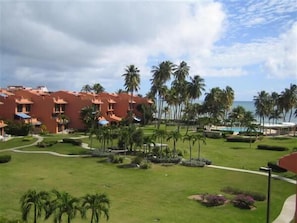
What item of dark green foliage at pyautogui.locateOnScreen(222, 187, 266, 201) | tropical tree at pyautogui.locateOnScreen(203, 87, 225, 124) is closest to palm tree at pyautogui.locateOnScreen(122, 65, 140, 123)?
tropical tree at pyautogui.locateOnScreen(203, 87, 225, 124)

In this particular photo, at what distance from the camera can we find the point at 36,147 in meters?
58.9

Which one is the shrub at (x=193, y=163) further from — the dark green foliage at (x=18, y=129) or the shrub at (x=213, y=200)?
the dark green foliage at (x=18, y=129)

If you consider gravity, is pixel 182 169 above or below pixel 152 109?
below

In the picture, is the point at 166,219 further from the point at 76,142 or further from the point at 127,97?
the point at 127,97

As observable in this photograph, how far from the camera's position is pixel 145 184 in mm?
36125

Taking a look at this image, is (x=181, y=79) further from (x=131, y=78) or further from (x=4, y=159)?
(x=4, y=159)

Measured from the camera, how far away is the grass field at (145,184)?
27.0 m

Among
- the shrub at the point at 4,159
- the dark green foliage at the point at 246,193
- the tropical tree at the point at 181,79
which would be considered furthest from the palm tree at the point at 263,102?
the shrub at the point at 4,159

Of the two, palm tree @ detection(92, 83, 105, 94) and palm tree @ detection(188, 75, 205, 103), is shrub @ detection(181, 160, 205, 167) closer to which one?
palm tree @ detection(188, 75, 205, 103)

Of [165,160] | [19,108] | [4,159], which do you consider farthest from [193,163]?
[19,108]

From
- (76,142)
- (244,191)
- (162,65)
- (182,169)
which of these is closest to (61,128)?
(76,142)

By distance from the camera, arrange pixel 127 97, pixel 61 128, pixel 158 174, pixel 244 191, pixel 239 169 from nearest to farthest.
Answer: pixel 244 191, pixel 158 174, pixel 239 169, pixel 61 128, pixel 127 97

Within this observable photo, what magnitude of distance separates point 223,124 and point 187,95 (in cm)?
2705

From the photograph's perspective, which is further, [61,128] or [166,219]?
[61,128]
